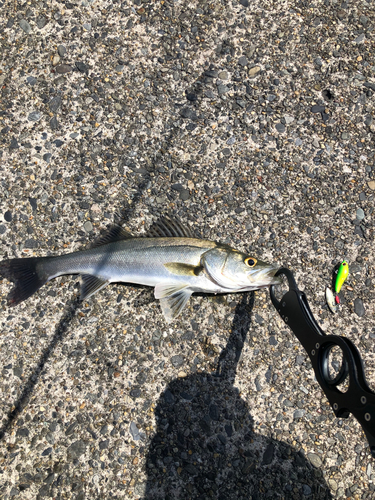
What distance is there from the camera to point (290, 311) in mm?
3084

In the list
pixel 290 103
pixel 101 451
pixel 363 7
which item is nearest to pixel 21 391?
pixel 101 451

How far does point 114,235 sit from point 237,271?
1.23 meters

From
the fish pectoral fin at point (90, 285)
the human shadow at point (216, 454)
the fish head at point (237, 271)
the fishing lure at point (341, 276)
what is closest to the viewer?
the human shadow at point (216, 454)

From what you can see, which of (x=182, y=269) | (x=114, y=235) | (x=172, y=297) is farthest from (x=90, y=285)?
(x=182, y=269)

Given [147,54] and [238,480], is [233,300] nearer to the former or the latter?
[238,480]

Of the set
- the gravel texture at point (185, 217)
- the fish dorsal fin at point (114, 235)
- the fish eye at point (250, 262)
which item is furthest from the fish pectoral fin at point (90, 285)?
the fish eye at point (250, 262)

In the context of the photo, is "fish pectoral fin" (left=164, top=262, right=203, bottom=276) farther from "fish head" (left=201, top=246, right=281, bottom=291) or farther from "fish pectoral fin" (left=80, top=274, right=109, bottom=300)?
"fish pectoral fin" (left=80, top=274, right=109, bottom=300)

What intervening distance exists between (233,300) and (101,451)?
176 centimetres

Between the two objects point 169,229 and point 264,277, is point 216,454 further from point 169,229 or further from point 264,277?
point 169,229

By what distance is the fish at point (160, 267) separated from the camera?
326 centimetres

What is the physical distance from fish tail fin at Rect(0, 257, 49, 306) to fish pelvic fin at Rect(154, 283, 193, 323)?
1088mm

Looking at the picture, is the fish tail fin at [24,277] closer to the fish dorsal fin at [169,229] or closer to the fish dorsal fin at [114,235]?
the fish dorsal fin at [114,235]

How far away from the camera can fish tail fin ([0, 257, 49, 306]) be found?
136 inches

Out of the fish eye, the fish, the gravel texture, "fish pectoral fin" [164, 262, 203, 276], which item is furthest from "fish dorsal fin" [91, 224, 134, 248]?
the fish eye
